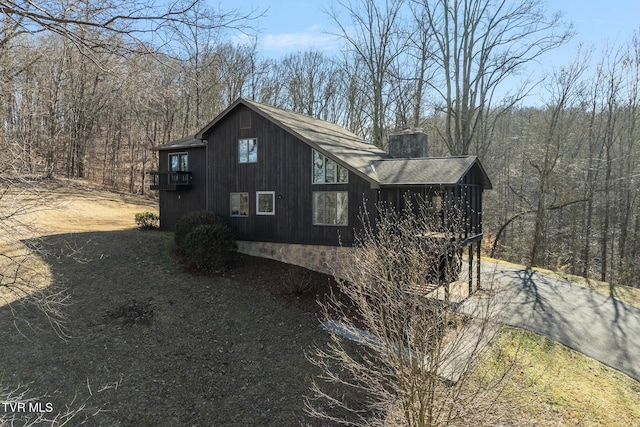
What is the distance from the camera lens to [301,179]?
44.5ft

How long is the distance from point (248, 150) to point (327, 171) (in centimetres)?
366

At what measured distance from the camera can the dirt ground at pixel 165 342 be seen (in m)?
7.33

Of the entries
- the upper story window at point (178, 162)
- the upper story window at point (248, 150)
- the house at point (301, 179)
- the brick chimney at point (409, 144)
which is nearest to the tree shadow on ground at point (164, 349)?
the house at point (301, 179)

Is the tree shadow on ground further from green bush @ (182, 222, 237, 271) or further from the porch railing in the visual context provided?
the porch railing

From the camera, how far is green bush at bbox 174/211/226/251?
13.8m

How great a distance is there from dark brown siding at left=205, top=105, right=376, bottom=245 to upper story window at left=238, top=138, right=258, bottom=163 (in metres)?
0.16

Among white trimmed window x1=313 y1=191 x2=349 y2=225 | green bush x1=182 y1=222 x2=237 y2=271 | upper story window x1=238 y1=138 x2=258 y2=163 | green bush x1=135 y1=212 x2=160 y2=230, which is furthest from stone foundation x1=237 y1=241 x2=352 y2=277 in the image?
green bush x1=135 y1=212 x2=160 y2=230

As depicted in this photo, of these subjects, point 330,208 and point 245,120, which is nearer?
point 330,208

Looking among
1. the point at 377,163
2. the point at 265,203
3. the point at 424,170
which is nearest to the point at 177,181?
the point at 265,203

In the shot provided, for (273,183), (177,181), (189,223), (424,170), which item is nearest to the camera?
(424,170)

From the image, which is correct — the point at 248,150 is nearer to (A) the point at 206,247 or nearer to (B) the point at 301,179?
(B) the point at 301,179

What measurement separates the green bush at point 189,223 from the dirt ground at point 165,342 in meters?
0.85

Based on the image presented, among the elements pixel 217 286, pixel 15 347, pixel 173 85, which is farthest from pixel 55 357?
pixel 173 85

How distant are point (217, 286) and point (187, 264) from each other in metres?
1.83
